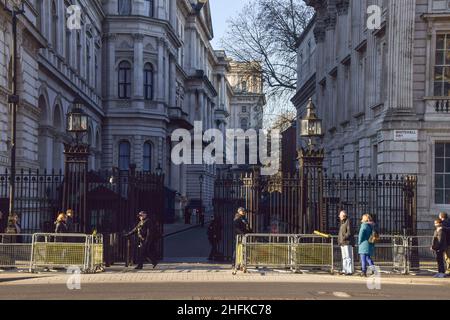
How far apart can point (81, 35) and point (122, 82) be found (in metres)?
12.5

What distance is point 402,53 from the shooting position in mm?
26766

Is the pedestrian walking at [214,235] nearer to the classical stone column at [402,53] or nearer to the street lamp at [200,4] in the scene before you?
the classical stone column at [402,53]

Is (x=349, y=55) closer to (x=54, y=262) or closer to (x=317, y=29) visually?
(x=317, y=29)

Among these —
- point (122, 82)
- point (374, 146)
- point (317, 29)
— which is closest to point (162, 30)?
point (122, 82)

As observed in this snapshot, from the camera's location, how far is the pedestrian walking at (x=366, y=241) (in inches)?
770

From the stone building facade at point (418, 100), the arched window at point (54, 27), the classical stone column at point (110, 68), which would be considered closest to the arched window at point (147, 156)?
the classical stone column at point (110, 68)

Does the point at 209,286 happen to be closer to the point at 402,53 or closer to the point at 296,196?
the point at 296,196

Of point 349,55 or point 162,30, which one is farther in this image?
point 162,30

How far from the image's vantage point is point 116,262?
22.2 m

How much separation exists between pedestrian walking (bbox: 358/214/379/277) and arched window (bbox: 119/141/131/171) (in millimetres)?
43056

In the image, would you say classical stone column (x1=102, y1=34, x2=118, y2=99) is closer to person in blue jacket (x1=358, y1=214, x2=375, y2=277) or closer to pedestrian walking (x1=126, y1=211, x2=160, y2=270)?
pedestrian walking (x1=126, y1=211, x2=160, y2=270)

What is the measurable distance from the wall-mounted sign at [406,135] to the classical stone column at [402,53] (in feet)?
2.75

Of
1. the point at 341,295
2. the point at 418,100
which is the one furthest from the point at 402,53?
the point at 341,295

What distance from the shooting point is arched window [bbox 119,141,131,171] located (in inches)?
2414
